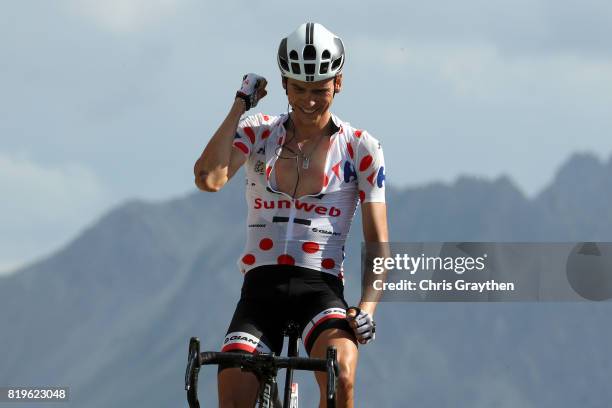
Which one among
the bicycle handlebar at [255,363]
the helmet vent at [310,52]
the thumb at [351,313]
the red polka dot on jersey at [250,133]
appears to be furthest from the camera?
the red polka dot on jersey at [250,133]

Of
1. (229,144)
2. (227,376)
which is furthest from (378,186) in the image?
(227,376)

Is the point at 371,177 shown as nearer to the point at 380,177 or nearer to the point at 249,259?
the point at 380,177

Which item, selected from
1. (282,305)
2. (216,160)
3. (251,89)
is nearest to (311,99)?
(251,89)

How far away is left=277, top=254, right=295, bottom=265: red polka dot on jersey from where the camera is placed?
11555 mm

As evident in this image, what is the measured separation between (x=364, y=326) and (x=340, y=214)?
1041 millimetres

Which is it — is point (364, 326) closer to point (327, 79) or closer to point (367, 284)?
point (367, 284)

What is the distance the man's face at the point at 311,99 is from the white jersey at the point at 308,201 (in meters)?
0.22

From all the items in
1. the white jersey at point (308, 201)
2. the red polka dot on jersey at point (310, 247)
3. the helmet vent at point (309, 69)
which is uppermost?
the helmet vent at point (309, 69)

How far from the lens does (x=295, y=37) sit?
11.5 metres

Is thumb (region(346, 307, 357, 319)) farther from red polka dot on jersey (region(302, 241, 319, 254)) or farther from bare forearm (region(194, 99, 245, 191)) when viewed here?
bare forearm (region(194, 99, 245, 191))

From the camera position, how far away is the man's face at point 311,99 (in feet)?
37.8

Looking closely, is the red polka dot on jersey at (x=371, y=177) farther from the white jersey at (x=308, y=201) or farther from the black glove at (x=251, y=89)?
the black glove at (x=251, y=89)

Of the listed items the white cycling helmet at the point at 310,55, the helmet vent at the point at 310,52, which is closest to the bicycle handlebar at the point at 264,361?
the white cycling helmet at the point at 310,55

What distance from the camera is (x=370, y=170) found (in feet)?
38.3
